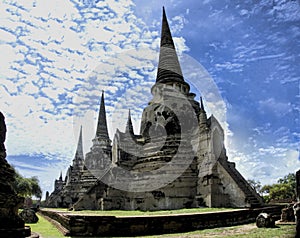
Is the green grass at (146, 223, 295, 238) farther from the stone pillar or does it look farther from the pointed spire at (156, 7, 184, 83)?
the pointed spire at (156, 7, 184, 83)

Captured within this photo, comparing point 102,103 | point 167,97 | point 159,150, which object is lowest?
point 159,150

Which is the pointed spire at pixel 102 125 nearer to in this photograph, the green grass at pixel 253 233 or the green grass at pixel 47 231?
the green grass at pixel 47 231

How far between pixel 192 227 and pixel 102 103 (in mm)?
36418

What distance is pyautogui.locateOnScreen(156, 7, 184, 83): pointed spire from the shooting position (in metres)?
33.9

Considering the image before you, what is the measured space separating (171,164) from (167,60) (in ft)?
48.9

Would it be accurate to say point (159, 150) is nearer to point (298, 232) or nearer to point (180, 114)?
point (180, 114)

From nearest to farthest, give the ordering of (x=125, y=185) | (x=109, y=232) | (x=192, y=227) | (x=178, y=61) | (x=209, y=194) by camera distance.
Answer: (x=109, y=232) < (x=192, y=227) < (x=209, y=194) < (x=125, y=185) < (x=178, y=61)

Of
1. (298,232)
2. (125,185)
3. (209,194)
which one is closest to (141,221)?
(298,232)

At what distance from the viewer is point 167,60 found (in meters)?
35.4

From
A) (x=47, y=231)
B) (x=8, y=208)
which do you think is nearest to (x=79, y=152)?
(x=47, y=231)

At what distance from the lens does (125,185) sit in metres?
26.8

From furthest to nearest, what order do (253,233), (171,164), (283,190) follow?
(283,190) → (171,164) → (253,233)

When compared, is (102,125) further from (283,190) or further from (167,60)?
(283,190)

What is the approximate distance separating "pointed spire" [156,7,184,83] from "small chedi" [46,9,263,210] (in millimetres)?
120
